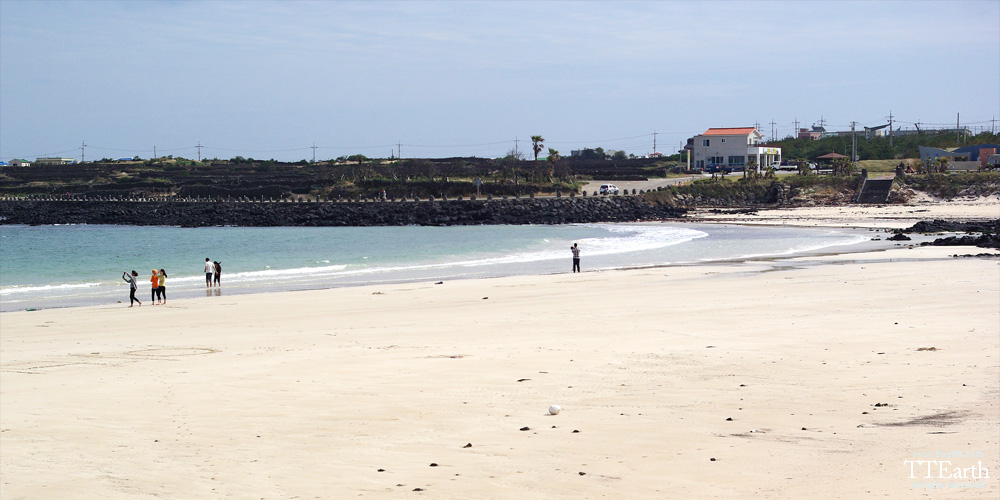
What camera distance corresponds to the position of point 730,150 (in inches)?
3910

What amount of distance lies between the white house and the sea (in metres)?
41.6

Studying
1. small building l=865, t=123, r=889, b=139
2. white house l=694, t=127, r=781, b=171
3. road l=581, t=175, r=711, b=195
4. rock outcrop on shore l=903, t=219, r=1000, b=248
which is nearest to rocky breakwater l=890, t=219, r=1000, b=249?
rock outcrop on shore l=903, t=219, r=1000, b=248

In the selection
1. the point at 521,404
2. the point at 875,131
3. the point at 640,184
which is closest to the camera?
the point at 521,404

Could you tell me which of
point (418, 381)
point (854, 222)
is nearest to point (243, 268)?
point (418, 381)

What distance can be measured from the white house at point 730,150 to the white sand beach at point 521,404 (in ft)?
280

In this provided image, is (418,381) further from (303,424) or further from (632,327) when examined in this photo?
(632,327)

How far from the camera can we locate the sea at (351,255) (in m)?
26.8

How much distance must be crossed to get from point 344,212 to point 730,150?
50.3 m

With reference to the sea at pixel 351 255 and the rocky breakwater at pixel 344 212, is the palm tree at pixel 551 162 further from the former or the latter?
the sea at pixel 351 255

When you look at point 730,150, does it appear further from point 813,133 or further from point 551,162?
point 813,133

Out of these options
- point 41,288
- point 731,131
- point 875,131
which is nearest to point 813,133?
point 875,131

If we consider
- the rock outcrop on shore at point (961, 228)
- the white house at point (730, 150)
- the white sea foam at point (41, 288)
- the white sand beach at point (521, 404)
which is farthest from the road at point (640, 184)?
the white sand beach at point (521, 404)

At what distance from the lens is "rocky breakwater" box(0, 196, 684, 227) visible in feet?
231

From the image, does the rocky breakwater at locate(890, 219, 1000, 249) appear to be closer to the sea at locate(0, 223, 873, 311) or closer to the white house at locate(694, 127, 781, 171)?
the sea at locate(0, 223, 873, 311)
